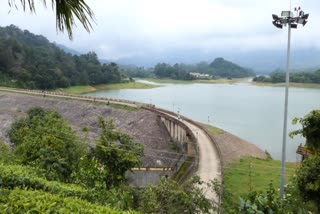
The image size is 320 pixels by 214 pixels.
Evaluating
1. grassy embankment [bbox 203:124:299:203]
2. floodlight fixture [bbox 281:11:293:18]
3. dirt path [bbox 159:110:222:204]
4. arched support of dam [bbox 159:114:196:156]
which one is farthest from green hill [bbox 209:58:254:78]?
floodlight fixture [bbox 281:11:293:18]

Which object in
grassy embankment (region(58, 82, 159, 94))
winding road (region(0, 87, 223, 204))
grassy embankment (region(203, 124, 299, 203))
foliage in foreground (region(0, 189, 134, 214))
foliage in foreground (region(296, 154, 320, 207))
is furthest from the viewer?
grassy embankment (region(58, 82, 159, 94))

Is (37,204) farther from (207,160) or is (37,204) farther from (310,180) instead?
(207,160)

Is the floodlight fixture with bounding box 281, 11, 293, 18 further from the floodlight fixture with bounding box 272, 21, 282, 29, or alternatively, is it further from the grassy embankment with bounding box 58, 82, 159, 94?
the grassy embankment with bounding box 58, 82, 159, 94

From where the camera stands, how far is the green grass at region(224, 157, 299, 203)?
15645 millimetres

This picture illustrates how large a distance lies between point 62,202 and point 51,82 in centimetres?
5965

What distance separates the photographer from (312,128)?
7820 mm

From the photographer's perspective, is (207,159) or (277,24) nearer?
(277,24)

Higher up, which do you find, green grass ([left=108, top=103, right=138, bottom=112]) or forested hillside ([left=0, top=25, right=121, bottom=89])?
forested hillside ([left=0, top=25, right=121, bottom=89])

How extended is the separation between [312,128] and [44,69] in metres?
58.4

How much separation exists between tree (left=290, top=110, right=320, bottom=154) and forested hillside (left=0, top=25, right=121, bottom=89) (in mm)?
56221

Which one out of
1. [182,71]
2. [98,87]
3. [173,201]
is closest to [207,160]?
[173,201]

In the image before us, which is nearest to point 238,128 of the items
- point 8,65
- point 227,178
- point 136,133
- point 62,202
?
point 136,133

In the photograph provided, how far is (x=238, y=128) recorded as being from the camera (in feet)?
114

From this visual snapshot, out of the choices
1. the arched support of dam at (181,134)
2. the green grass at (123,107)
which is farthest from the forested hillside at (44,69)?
the arched support of dam at (181,134)
